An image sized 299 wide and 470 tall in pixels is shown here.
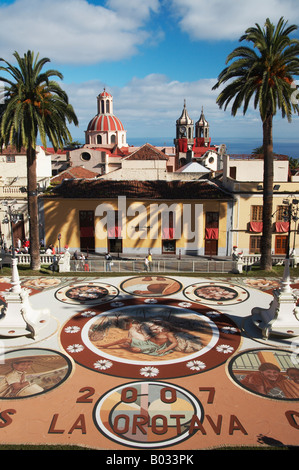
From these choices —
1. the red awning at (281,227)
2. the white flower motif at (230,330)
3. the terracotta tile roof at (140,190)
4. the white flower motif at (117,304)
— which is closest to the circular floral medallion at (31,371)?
the white flower motif at (117,304)

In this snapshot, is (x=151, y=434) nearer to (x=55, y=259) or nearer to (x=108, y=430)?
(x=108, y=430)

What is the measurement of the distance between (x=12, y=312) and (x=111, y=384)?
6.40 metres

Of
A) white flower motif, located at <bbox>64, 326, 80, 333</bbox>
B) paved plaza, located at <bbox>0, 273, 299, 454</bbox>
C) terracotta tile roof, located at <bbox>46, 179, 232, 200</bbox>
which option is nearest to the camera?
paved plaza, located at <bbox>0, 273, 299, 454</bbox>

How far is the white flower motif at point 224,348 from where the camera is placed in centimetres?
1448

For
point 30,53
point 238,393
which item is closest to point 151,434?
point 238,393

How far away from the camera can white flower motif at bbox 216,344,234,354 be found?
1448cm

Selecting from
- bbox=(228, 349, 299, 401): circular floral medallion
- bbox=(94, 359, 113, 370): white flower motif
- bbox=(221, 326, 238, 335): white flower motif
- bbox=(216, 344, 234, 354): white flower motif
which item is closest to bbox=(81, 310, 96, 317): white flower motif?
bbox=(94, 359, 113, 370): white flower motif

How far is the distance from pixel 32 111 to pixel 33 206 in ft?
21.4

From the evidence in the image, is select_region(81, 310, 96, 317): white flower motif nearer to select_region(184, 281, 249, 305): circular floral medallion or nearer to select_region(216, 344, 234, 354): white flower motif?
select_region(184, 281, 249, 305): circular floral medallion

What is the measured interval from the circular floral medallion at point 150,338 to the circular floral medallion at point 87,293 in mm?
1111

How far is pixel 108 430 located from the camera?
10.2m

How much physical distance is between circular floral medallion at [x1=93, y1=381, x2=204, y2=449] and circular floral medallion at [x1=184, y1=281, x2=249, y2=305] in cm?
832

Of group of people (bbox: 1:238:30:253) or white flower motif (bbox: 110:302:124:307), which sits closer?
white flower motif (bbox: 110:302:124:307)

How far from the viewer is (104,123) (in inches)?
3381
